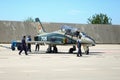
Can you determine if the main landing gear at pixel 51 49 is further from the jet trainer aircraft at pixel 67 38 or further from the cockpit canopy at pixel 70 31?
the cockpit canopy at pixel 70 31

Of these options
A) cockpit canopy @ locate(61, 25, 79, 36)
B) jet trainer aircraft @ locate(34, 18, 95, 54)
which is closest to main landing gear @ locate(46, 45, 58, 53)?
jet trainer aircraft @ locate(34, 18, 95, 54)

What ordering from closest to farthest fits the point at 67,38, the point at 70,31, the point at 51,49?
the point at 67,38 < the point at 70,31 < the point at 51,49

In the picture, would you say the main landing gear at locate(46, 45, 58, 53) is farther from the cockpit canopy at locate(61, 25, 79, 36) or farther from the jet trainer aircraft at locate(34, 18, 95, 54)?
the cockpit canopy at locate(61, 25, 79, 36)

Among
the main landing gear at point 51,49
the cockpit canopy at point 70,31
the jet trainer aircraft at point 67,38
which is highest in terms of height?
the cockpit canopy at point 70,31

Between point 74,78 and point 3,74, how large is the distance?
290 centimetres

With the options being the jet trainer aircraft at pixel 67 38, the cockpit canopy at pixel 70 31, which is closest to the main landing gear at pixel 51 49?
the jet trainer aircraft at pixel 67 38

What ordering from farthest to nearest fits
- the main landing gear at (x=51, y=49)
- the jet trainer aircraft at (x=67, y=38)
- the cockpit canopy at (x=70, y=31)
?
the main landing gear at (x=51, y=49) < the cockpit canopy at (x=70, y=31) < the jet trainer aircraft at (x=67, y=38)

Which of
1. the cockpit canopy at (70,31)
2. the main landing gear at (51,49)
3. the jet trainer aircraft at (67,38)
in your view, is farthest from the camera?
the main landing gear at (51,49)

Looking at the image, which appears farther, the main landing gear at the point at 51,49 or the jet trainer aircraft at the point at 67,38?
→ the main landing gear at the point at 51,49

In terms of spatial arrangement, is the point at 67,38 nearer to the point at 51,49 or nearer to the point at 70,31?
the point at 70,31

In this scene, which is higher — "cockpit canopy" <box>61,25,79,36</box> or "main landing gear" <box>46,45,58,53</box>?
"cockpit canopy" <box>61,25,79,36</box>

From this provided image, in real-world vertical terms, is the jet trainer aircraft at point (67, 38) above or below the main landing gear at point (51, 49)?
above

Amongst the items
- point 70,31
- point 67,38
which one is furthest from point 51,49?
point 70,31

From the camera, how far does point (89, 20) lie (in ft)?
447
